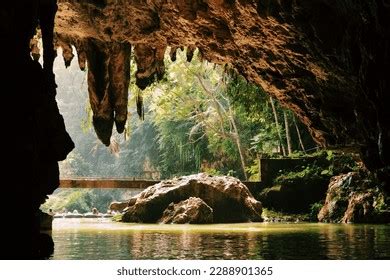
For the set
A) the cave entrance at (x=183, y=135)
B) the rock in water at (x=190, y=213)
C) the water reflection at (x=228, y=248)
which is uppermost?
the cave entrance at (x=183, y=135)

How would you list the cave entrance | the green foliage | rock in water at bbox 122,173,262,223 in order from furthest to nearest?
the green foliage → the cave entrance → rock in water at bbox 122,173,262,223

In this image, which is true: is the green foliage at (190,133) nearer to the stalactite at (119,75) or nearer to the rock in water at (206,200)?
the rock in water at (206,200)

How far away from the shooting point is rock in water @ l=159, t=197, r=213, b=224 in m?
15.4

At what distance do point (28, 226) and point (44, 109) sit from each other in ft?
6.36

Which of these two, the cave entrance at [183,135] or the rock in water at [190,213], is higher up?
the cave entrance at [183,135]

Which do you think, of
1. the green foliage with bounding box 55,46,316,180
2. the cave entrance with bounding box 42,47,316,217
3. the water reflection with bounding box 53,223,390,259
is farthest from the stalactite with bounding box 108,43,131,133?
the green foliage with bounding box 55,46,316,180

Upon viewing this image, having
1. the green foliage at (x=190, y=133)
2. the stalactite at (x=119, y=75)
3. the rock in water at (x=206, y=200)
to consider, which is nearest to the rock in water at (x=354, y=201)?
the rock in water at (x=206, y=200)

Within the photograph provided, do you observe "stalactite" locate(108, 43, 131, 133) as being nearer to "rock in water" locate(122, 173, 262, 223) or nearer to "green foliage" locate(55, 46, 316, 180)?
"rock in water" locate(122, 173, 262, 223)

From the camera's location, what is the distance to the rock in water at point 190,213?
606 inches

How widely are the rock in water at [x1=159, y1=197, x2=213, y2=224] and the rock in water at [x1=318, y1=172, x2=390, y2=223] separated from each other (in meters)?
4.24

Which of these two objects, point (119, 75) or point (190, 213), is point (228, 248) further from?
point (190, 213)

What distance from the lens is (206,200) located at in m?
17.3

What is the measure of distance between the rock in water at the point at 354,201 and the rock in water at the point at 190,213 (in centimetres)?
424

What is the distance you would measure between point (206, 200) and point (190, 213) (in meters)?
1.94
